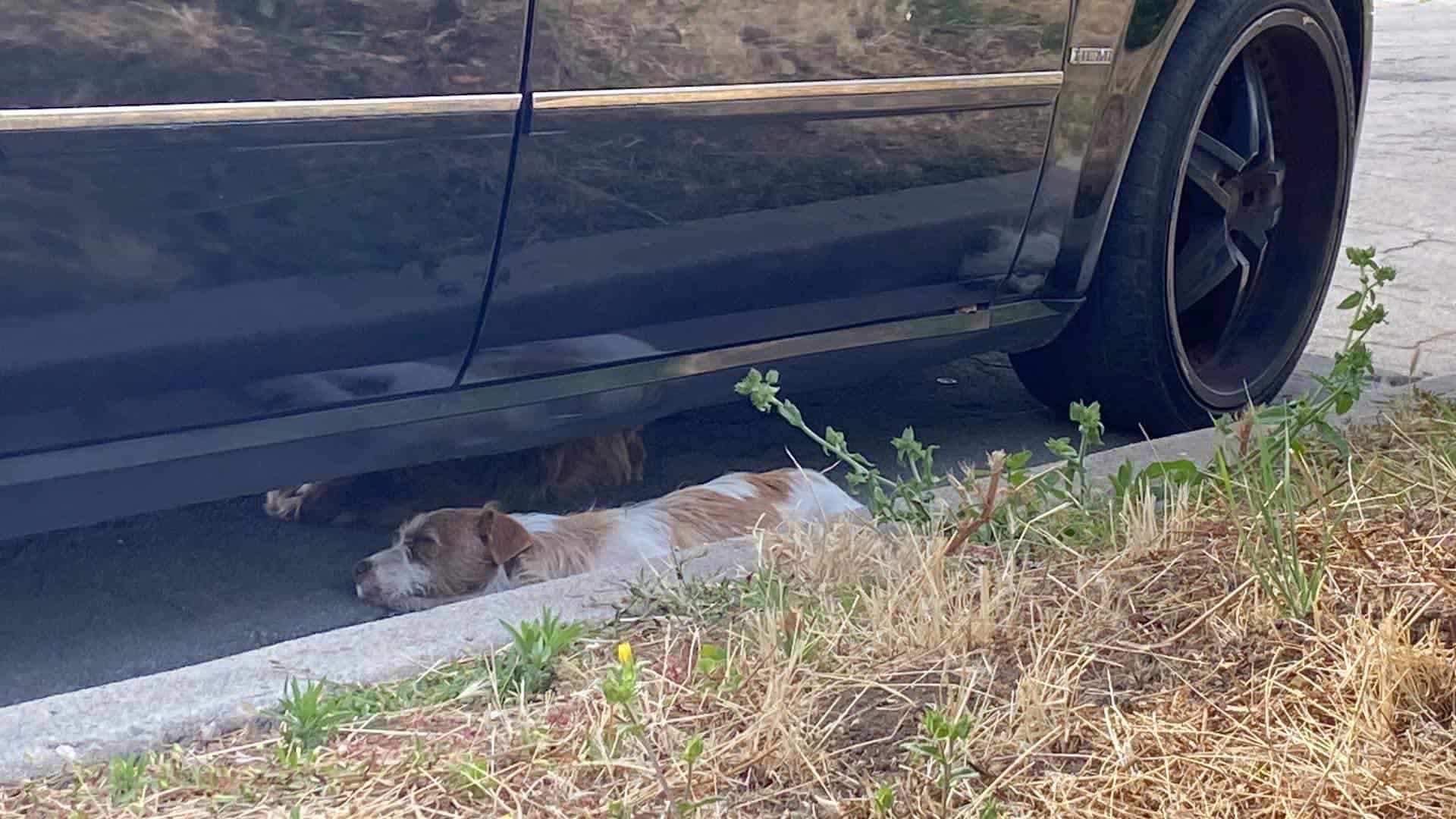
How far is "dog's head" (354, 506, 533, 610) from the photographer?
2865 millimetres

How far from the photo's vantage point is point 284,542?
314 centimetres

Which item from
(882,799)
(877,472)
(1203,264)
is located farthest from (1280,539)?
(1203,264)

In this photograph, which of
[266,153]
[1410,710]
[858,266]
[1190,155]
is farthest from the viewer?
[1190,155]

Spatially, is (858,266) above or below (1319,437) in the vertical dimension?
above

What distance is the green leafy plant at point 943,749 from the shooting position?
5.44 ft

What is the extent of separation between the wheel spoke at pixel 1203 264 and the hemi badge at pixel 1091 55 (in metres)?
0.59

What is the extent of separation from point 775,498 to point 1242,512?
3.28ft

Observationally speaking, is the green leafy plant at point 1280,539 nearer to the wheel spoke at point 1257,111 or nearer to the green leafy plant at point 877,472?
the green leafy plant at point 877,472

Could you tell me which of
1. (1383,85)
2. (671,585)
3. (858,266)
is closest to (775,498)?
(858,266)

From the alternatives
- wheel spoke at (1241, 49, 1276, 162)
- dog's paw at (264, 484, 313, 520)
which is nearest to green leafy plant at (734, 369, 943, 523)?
dog's paw at (264, 484, 313, 520)

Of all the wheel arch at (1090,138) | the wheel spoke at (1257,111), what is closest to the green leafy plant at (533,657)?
the wheel arch at (1090,138)

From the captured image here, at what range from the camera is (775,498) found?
3189mm

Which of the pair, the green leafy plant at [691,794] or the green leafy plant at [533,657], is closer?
the green leafy plant at [691,794]

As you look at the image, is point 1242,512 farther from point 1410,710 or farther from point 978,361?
point 978,361
